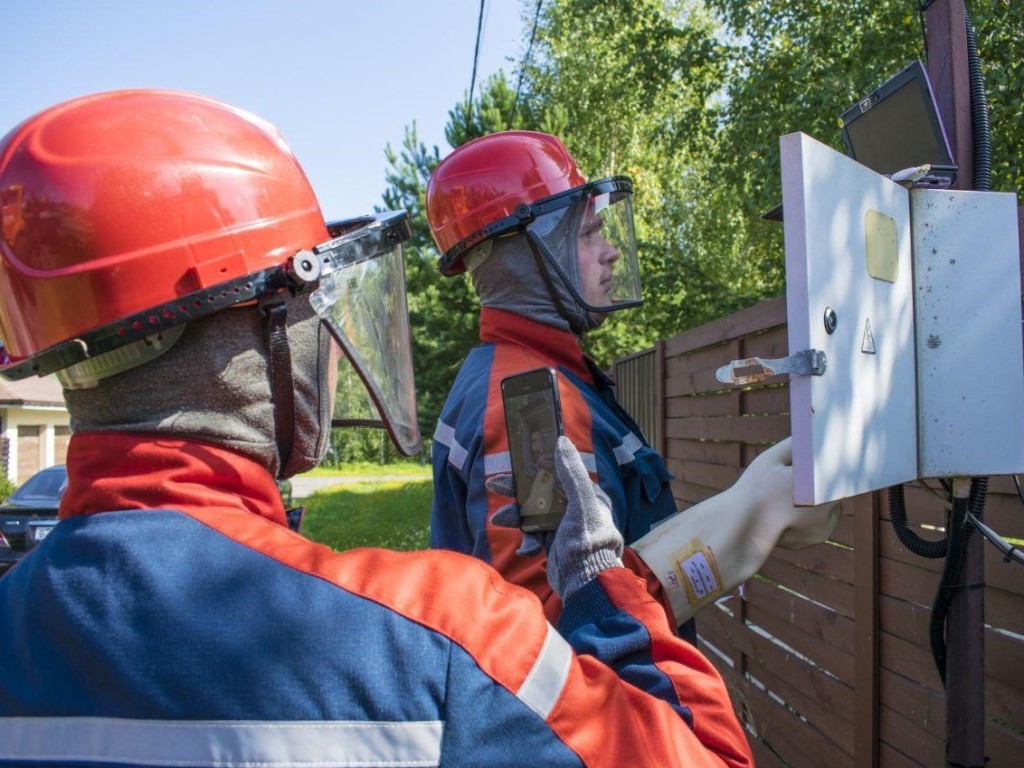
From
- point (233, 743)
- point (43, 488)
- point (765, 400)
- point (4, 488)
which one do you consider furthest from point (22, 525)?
point (4, 488)

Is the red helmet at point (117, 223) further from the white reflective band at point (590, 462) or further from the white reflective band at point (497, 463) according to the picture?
the white reflective band at point (590, 462)

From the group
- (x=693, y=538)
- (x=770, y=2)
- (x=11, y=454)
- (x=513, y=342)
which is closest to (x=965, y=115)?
(x=693, y=538)

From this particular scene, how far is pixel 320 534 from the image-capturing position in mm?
14852

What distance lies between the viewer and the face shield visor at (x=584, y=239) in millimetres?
2701

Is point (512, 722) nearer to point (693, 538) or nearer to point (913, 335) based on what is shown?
point (693, 538)

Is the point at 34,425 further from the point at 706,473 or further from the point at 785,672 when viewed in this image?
the point at 785,672

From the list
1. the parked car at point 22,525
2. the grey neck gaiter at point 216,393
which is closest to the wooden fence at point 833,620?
the grey neck gaiter at point 216,393

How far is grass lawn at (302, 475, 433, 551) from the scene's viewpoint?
13570mm

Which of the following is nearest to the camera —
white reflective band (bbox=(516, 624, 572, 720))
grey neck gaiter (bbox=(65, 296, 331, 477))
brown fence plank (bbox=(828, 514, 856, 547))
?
white reflective band (bbox=(516, 624, 572, 720))

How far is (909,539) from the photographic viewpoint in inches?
82.7

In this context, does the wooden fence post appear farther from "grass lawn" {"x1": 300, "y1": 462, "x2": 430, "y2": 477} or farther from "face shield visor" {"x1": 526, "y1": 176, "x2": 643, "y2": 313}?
"grass lawn" {"x1": 300, "y1": 462, "x2": 430, "y2": 477}

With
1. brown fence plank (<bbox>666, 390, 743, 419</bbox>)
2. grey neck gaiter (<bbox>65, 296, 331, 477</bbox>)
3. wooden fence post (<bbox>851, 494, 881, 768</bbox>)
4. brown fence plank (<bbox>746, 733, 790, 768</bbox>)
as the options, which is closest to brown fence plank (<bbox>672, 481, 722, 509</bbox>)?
brown fence plank (<bbox>666, 390, 743, 419</bbox>)

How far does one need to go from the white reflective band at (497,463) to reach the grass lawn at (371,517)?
691 centimetres

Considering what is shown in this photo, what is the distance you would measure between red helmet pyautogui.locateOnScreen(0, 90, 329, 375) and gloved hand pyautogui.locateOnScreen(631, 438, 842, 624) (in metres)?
1.07
